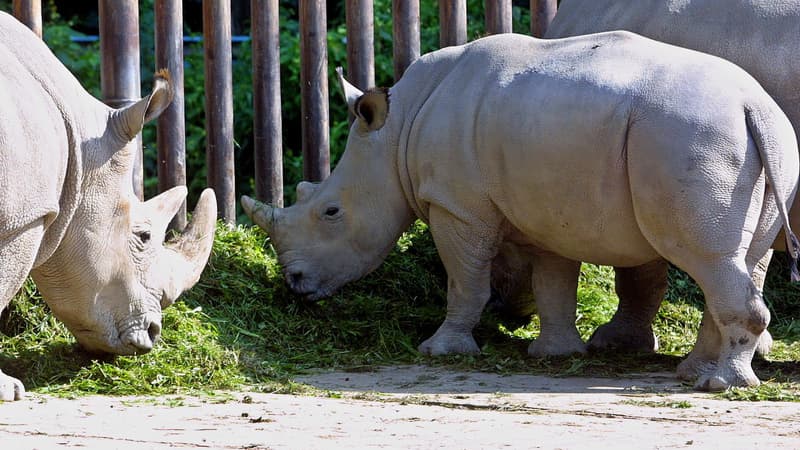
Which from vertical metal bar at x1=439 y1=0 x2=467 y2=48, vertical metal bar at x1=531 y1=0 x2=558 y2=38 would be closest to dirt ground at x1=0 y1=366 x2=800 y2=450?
vertical metal bar at x1=439 y1=0 x2=467 y2=48

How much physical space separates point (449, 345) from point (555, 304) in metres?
0.57

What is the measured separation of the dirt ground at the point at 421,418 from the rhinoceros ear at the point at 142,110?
3.72 feet

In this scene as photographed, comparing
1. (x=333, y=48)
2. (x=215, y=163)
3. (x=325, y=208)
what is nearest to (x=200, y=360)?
(x=325, y=208)

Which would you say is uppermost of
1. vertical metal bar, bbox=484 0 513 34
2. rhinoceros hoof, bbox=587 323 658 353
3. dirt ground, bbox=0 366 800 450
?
vertical metal bar, bbox=484 0 513 34

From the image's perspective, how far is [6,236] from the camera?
618cm

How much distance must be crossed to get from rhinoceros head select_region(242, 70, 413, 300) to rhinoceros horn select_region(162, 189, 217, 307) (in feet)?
3.05

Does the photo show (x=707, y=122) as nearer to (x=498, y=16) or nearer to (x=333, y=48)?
(x=498, y=16)

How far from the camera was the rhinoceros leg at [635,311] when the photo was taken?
325 inches

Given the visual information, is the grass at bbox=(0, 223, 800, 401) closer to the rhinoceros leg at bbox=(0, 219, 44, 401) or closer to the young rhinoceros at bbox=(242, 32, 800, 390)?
the young rhinoceros at bbox=(242, 32, 800, 390)

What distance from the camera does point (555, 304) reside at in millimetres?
8023

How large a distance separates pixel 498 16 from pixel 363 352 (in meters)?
2.87

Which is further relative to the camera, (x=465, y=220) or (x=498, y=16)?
(x=498, y=16)

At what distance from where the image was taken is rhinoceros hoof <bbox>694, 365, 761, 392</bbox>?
691cm

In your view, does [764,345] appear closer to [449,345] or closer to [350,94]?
[449,345]
